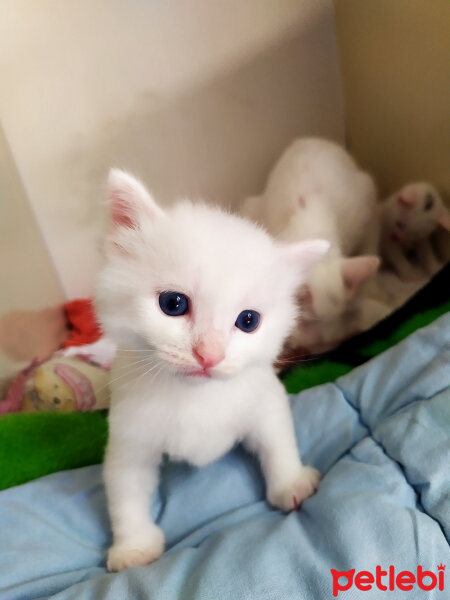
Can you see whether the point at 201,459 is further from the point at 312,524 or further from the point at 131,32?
the point at 131,32

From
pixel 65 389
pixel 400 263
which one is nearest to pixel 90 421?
pixel 65 389

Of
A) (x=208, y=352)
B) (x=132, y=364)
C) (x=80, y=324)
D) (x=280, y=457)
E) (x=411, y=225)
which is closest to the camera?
(x=208, y=352)

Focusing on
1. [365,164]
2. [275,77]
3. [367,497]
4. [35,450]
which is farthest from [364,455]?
[275,77]

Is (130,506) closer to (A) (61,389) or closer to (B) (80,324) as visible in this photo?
(A) (61,389)

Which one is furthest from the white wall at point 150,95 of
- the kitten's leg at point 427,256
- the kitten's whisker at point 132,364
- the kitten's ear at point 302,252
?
the kitten's ear at point 302,252

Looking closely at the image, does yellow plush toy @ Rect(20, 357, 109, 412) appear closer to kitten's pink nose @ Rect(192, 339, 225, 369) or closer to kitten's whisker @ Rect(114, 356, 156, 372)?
kitten's whisker @ Rect(114, 356, 156, 372)
